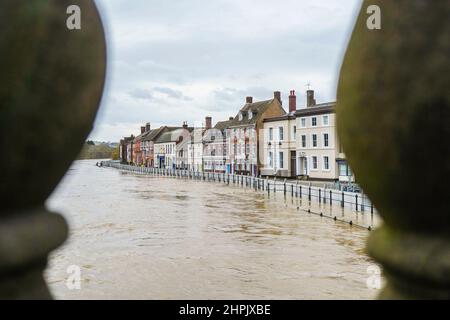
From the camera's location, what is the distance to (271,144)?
57.8 metres

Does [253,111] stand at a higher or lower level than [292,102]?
lower

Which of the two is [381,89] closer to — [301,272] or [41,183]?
[41,183]

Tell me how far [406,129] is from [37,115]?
104cm

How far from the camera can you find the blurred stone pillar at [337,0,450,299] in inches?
48.0

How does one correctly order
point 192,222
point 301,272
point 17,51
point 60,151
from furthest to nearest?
point 192,222 → point 301,272 → point 60,151 → point 17,51

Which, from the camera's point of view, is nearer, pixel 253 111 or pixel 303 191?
pixel 303 191

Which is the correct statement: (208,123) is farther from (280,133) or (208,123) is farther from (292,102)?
(280,133)

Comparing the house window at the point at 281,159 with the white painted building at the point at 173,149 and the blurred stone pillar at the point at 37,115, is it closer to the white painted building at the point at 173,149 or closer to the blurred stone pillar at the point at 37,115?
the white painted building at the point at 173,149

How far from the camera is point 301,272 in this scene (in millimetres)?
12766

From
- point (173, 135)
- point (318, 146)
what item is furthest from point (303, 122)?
point (173, 135)

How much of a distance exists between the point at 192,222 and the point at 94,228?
5.15 m

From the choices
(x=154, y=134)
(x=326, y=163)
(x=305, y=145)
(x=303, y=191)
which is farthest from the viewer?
(x=154, y=134)

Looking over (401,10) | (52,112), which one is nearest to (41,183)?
(52,112)

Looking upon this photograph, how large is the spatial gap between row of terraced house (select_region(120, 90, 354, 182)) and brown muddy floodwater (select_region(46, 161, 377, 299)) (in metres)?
15.6
